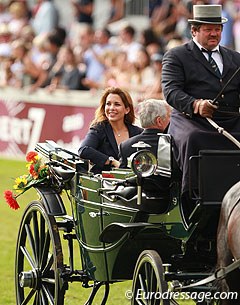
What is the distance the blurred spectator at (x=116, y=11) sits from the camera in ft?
78.2

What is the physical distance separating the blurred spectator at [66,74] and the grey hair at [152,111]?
40.3ft

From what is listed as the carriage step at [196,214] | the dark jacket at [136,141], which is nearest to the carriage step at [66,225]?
the dark jacket at [136,141]

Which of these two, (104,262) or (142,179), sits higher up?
(142,179)

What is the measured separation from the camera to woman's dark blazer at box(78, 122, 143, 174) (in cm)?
829

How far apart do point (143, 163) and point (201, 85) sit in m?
0.72

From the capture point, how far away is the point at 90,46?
2053 centimetres

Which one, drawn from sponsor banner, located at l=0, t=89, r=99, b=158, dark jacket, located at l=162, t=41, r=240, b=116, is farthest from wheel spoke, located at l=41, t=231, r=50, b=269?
sponsor banner, located at l=0, t=89, r=99, b=158

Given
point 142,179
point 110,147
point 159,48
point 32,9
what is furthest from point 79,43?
point 142,179

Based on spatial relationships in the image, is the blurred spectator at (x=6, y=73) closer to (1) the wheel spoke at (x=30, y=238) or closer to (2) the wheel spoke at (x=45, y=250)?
(1) the wheel spoke at (x=30, y=238)

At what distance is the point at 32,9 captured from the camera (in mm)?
25484

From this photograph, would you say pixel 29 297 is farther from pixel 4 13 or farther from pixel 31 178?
pixel 4 13

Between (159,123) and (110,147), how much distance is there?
914 millimetres

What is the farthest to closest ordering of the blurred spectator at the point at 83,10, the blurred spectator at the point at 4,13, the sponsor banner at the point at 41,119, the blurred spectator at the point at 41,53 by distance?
the blurred spectator at the point at 4,13 < the blurred spectator at the point at 83,10 < the blurred spectator at the point at 41,53 < the sponsor banner at the point at 41,119

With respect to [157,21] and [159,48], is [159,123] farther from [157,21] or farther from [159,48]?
[157,21]
